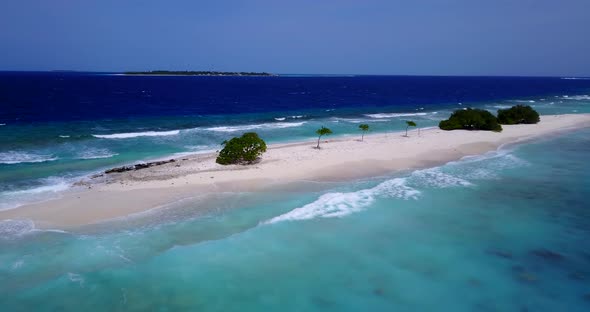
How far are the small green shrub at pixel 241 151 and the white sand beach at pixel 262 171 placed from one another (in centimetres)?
77

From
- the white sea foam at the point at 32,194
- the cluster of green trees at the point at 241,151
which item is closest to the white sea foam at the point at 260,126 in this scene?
the cluster of green trees at the point at 241,151

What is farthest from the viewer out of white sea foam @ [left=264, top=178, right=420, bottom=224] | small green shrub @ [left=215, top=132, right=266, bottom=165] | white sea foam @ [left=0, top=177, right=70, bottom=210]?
small green shrub @ [left=215, top=132, right=266, bottom=165]

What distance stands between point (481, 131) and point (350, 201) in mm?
26554

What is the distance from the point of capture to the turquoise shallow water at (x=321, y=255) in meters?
11.4

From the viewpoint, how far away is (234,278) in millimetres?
12461

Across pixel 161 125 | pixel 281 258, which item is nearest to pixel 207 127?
pixel 161 125

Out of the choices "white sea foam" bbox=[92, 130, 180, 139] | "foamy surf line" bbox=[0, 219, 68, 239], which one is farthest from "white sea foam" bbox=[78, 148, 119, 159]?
"foamy surf line" bbox=[0, 219, 68, 239]

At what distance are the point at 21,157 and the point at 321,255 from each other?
24.1m

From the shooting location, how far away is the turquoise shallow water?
11383 mm

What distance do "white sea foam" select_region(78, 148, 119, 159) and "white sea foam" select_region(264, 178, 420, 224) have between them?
17531 millimetres

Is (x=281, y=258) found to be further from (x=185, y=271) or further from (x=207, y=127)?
(x=207, y=127)

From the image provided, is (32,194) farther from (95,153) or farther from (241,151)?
(241,151)

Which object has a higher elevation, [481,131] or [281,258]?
[481,131]

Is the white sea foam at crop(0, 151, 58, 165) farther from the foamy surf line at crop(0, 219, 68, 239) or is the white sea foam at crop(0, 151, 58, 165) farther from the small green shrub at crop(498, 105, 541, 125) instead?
the small green shrub at crop(498, 105, 541, 125)
